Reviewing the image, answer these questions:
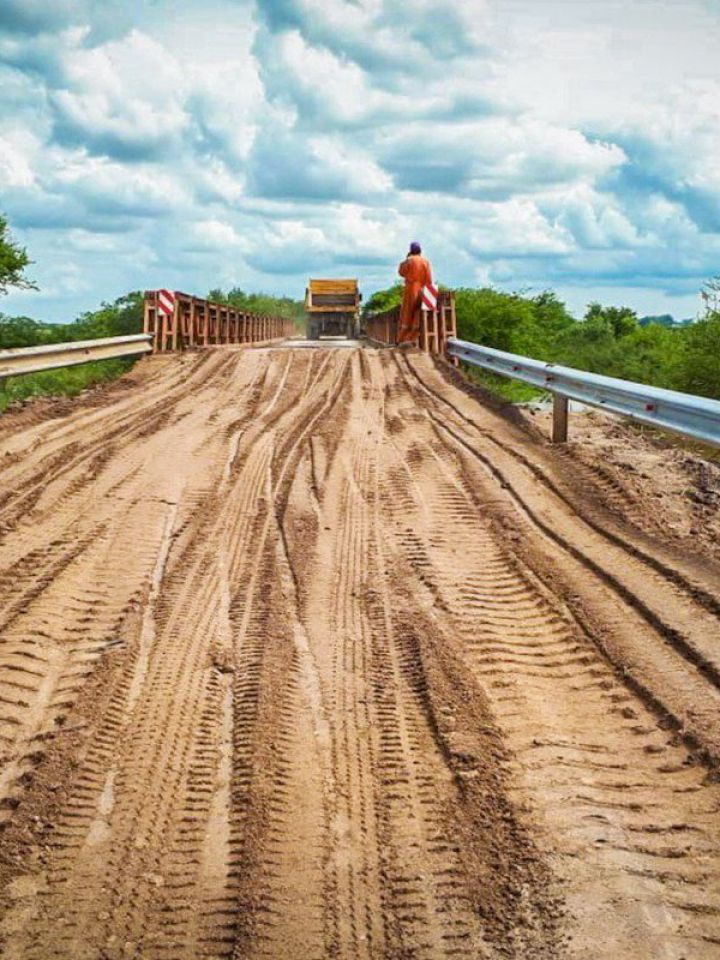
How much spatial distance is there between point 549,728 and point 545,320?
40062mm

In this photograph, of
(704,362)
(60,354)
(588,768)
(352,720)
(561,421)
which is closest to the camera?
(588,768)

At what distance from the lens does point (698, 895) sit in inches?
144

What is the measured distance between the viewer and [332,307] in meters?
50.2

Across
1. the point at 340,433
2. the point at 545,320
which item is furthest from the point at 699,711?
the point at 545,320

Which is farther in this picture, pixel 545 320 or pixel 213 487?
pixel 545 320

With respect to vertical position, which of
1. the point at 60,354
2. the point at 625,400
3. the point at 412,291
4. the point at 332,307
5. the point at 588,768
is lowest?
the point at 588,768

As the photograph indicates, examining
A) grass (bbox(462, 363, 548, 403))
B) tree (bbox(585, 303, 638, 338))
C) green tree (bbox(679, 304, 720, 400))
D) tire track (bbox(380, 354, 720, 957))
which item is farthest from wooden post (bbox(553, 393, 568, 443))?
tree (bbox(585, 303, 638, 338))

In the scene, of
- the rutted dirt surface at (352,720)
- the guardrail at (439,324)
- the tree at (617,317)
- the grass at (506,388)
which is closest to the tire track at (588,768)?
the rutted dirt surface at (352,720)

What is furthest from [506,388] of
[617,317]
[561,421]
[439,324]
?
[617,317]

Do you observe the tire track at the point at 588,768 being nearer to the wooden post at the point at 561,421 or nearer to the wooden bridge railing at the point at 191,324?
the wooden post at the point at 561,421

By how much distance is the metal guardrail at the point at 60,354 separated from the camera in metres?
14.1

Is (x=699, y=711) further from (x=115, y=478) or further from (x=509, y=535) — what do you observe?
(x=115, y=478)

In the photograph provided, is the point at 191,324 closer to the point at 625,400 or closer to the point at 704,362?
the point at 704,362

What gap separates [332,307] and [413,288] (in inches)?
1097
